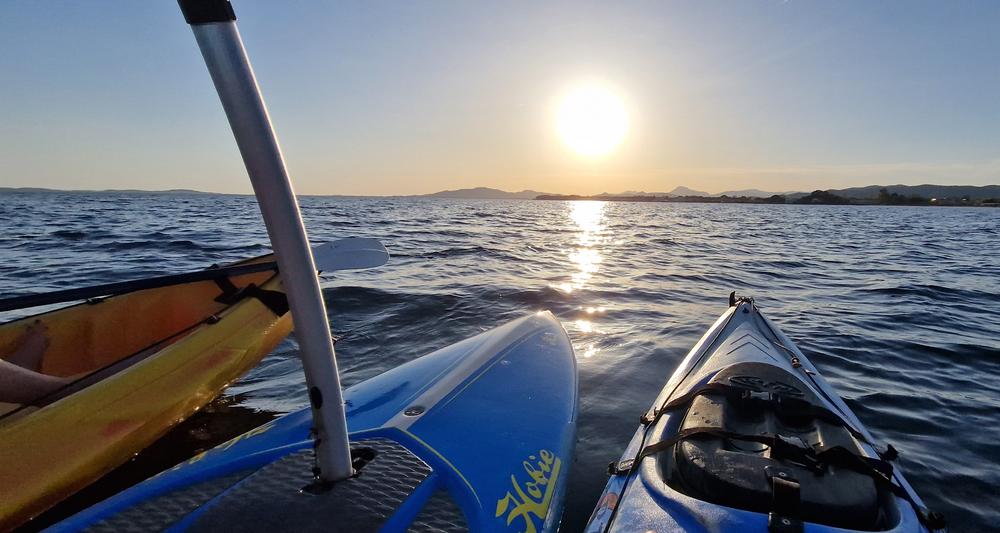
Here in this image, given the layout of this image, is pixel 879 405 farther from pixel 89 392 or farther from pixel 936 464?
pixel 89 392

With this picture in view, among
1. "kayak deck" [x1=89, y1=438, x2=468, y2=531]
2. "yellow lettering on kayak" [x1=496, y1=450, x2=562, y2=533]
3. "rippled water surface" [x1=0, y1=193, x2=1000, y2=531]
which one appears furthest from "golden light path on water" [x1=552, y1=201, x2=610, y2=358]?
"kayak deck" [x1=89, y1=438, x2=468, y2=531]

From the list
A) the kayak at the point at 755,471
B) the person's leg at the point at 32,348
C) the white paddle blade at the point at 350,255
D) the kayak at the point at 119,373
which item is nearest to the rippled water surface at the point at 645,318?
the kayak at the point at 119,373

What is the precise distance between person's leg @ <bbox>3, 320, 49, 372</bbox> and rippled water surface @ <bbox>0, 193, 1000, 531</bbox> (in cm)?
140

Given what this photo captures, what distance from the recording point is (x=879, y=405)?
4637 millimetres

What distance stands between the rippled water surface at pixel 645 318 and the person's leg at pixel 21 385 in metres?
0.91

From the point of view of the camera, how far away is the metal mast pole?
1.17 meters

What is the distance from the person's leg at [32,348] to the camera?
4031 millimetres

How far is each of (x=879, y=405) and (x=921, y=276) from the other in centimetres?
923

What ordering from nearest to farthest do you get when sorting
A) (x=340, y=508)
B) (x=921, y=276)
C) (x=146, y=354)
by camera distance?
(x=340, y=508), (x=146, y=354), (x=921, y=276)

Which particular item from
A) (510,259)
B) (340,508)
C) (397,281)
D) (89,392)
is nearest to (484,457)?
(340,508)

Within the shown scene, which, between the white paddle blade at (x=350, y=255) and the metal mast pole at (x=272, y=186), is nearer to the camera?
the metal mast pole at (x=272, y=186)

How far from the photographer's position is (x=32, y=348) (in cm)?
411

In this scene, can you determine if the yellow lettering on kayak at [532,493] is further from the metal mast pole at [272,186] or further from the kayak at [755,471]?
the metal mast pole at [272,186]

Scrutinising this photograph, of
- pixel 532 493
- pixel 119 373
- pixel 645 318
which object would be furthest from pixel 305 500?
pixel 645 318
